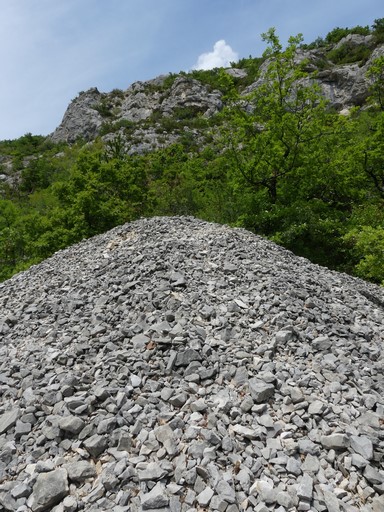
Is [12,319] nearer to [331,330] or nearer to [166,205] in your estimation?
[331,330]

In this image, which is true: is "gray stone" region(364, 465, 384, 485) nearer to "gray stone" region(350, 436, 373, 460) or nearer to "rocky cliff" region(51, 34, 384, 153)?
"gray stone" region(350, 436, 373, 460)

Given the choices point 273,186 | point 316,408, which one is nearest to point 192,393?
point 316,408

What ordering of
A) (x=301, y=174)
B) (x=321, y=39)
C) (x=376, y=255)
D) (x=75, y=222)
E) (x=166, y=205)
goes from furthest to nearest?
(x=321, y=39)
(x=166, y=205)
(x=75, y=222)
(x=301, y=174)
(x=376, y=255)

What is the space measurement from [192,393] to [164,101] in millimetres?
70902

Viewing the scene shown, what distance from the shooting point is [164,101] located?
6788cm

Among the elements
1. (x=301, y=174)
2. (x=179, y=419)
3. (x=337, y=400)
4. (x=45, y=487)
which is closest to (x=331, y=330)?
(x=337, y=400)

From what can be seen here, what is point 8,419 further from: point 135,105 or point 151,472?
point 135,105

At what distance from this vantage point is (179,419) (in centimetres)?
431

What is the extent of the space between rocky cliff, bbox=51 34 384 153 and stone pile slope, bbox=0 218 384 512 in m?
47.2

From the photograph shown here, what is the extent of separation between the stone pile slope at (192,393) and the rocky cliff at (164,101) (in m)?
47.2

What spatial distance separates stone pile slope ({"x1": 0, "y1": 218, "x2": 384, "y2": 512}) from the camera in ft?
11.7

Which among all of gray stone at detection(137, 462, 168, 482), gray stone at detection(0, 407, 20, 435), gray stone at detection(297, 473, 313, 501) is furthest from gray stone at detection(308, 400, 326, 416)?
gray stone at detection(0, 407, 20, 435)

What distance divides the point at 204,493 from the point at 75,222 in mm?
17617

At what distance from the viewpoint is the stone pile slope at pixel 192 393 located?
3.56 metres
